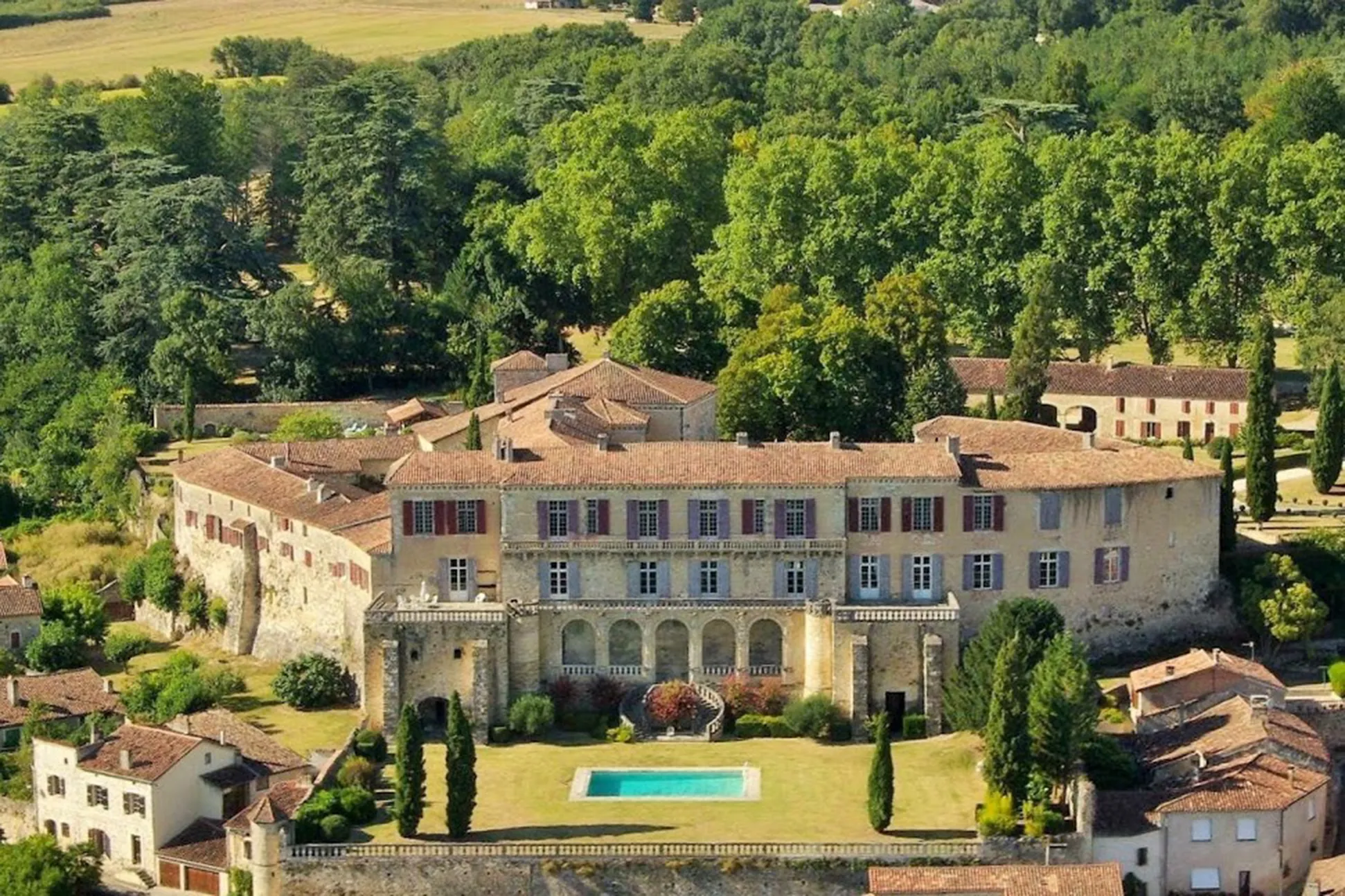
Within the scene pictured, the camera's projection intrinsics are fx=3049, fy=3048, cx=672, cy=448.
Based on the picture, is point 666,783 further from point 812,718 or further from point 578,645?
point 578,645

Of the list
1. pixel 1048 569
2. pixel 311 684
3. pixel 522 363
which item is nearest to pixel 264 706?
pixel 311 684

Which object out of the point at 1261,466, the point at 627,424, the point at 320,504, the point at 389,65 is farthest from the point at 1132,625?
the point at 389,65

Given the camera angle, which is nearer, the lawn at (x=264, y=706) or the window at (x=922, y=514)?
the window at (x=922, y=514)

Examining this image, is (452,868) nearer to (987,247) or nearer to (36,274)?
(987,247)

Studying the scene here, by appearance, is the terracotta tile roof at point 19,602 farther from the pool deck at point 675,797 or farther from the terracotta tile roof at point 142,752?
the pool deck at point 675,797

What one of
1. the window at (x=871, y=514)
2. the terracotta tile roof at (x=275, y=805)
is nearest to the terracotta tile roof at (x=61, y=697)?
the terracotta tile roof at (x=275, y=805)

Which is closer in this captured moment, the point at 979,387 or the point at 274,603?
the point at 274,603

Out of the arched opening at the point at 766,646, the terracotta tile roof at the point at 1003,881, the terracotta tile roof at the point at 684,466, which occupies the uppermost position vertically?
the terracotta tile roof at the point at 684,466
